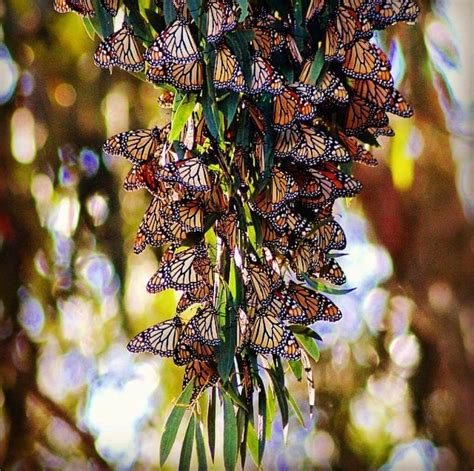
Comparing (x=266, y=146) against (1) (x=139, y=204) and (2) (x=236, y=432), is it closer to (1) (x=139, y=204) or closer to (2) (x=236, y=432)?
(2) (x=236, y=432)

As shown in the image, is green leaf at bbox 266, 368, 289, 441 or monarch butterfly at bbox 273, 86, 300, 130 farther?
green leaf at bbox 266, 368, 289, 441

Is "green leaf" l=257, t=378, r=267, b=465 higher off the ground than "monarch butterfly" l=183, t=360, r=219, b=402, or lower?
lower

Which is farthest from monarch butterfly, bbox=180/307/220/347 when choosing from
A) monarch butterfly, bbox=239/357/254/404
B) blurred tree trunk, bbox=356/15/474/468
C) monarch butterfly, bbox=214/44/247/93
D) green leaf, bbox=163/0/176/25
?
blurred tree trunk, bbox=356/15/474/468

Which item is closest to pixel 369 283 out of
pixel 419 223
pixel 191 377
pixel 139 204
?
pixel 419 223

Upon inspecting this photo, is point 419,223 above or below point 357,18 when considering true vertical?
below

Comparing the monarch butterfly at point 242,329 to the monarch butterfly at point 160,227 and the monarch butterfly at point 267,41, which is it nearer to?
the monarch butterfly at point 160,227

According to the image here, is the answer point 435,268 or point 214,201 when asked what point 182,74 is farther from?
point 435,268

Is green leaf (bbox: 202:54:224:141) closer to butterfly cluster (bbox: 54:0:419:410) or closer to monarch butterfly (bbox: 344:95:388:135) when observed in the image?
butterfly cluster (bbox: 54:0:419:410)
